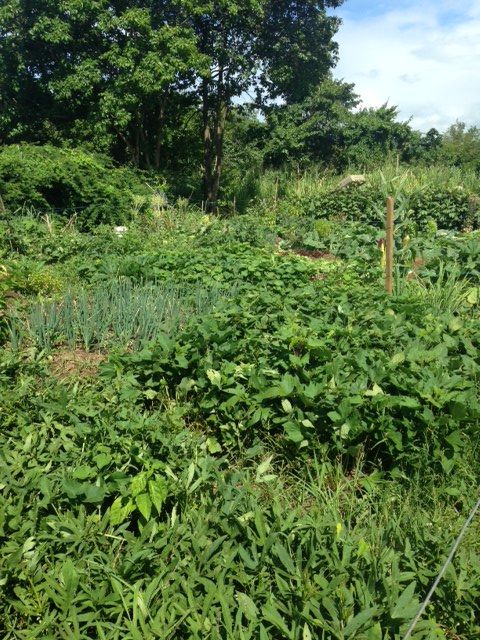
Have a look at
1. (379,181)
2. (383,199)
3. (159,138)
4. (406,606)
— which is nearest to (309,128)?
(159,138)

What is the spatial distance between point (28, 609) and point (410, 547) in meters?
1.44

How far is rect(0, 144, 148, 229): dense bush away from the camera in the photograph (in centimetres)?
921

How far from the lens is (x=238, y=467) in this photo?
288 cm

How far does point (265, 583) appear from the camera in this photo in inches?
79.2

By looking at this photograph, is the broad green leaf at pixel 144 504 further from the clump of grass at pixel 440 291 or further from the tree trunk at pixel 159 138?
the tree trunk at pixel 159 138

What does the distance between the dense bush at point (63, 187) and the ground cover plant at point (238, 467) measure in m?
5.00

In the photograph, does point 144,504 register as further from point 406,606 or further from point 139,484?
point 406,606

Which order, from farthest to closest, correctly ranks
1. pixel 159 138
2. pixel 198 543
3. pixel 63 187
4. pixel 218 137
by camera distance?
pixel 159 138 < pixel 218 137 < pixel 63 187 < pixel 198 543

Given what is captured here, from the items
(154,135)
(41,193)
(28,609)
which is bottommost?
(28,609)

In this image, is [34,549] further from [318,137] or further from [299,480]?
[318,137]

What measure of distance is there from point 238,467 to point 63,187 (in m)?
8.62

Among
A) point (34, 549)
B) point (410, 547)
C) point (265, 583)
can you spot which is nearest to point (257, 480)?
point (265, 583)

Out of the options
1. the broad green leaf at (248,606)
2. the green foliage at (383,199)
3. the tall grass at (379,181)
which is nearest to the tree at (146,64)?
the tall grass at (379,181)

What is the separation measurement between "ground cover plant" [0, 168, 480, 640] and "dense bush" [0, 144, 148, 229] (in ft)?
16.4
